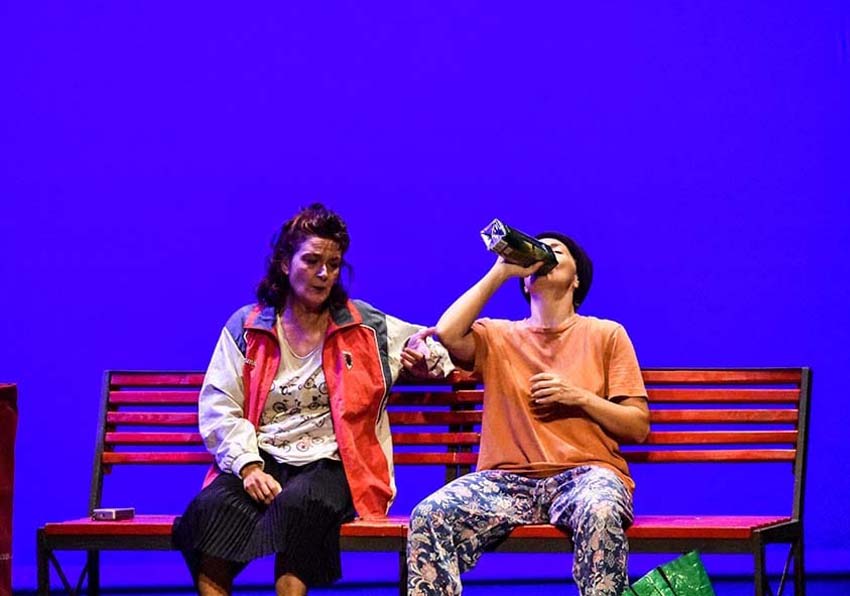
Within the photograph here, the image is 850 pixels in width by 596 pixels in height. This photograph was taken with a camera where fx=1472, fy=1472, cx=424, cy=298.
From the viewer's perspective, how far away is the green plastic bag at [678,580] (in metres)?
4.08

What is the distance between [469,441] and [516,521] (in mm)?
676

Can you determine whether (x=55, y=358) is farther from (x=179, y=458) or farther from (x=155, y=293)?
(x=179, y=458)

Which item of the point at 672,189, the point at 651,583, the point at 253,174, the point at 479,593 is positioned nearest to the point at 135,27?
the point at 253,174

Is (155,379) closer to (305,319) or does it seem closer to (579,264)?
(305,319)

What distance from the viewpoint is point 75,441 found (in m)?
5.57

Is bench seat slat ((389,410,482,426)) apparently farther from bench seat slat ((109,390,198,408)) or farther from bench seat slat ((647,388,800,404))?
bench seat slat ((109,390,198,408))

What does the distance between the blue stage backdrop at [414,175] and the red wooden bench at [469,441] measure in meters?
0.45

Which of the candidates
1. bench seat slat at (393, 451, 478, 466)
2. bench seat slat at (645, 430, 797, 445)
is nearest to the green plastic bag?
bench seat slat at (645, 430, 797, 445)

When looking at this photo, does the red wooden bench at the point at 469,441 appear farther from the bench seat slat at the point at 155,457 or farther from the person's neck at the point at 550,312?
the person's neck at the point at 550,312

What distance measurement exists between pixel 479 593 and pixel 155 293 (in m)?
1.66

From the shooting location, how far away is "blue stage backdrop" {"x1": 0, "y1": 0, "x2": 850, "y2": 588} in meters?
5.45

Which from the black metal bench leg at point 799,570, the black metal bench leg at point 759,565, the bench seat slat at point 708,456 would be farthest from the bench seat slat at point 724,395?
the black metal bench leg at point 759,565

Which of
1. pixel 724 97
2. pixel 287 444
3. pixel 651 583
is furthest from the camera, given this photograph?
pixel 724 97

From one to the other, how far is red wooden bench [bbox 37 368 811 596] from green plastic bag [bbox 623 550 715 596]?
0.06m
